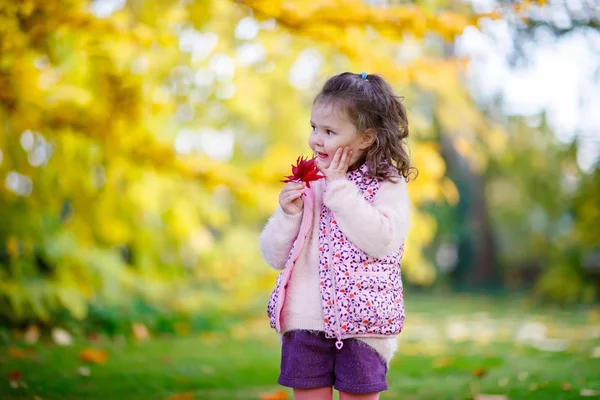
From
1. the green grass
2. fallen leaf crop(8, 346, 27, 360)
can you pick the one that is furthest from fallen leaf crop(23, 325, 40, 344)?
fallen leaf crop(8, 346, 27, 360)

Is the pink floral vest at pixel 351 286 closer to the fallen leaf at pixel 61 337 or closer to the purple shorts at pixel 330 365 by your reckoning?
the purple shorts at pixel 330 365

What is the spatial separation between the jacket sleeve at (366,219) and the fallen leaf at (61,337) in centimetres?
413

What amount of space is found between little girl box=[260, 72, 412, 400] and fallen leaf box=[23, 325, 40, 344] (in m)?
3.93

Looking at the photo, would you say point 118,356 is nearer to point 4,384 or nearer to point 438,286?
point 4,384

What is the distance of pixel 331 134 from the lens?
2.33 metres

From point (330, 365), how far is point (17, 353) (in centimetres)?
328

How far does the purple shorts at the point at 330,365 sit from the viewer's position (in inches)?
88.4

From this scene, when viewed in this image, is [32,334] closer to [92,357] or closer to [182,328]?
[92,357]

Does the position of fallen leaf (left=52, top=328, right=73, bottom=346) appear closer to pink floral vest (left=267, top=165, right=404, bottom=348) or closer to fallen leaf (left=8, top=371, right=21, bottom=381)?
fallen leaf (left=8, top=371, right=21, bottom=381)

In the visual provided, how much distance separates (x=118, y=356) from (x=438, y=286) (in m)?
11.6

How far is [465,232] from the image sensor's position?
16625 millimetres

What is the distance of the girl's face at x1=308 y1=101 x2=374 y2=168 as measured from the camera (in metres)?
2.31

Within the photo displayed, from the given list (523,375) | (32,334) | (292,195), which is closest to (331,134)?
(292,195)

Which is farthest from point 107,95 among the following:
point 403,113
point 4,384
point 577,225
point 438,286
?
point 438,286
